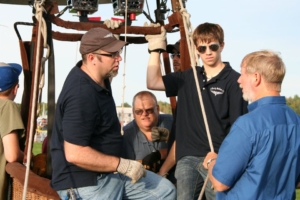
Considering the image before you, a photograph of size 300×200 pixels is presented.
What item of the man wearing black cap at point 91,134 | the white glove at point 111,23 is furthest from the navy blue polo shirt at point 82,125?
the white glove at point 111,23

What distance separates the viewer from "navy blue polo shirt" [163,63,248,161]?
12.8ft

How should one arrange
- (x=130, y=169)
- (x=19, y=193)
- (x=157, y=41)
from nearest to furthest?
1. (x=130, y=169)
2. (x=19, y=193)
3. (x=157, y=41)

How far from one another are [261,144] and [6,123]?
207 cm

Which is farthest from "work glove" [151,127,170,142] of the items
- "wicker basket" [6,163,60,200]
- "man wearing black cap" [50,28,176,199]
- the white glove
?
"man wearing black cap" [50,28,176,199]

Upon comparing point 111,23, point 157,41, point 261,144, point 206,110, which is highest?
point 111,23

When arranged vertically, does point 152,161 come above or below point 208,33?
below

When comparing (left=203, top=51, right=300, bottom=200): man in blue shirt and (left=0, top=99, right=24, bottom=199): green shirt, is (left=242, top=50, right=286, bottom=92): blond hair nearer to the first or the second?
(left=203, top=51, right=300, bottom=200): man in blue shirt

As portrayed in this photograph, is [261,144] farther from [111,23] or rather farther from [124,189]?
[111,23]

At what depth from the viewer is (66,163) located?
3.48m

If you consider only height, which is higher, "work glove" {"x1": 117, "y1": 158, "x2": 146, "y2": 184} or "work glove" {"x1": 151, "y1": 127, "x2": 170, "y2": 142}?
"work glove" {"x1": 151, "y1": 127, "x2": 170, "y2": 142}

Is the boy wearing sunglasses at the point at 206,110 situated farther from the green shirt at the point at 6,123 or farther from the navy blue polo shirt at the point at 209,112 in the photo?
the green shirt at the point at 6,123

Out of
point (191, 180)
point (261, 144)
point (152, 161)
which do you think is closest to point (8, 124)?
point (152, 161)

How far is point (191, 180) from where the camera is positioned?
12.6 feet

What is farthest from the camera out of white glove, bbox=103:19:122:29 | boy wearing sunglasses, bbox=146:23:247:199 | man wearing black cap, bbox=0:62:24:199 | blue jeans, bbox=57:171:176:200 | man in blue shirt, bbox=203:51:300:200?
white glove, bbox=103:19:122:29
